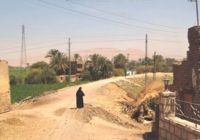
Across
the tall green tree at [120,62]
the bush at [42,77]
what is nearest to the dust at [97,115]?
the bush at [42,77]

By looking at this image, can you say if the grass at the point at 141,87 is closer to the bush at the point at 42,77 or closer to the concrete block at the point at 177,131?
the concrete block at the point at 177,131

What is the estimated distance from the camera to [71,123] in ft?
74.6

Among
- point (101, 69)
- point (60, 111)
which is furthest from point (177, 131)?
point (101, 69)

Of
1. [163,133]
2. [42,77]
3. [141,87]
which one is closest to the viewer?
[163,133]

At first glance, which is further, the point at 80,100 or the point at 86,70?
the point at 86,70

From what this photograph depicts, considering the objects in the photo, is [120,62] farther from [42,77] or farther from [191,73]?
[191,73]

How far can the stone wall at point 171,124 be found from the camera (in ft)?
39.2

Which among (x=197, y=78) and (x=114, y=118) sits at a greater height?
(x=197, y=78)

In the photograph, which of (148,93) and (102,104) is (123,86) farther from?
(102,104)

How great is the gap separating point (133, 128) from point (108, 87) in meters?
15.0

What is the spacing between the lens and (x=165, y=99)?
14.0m

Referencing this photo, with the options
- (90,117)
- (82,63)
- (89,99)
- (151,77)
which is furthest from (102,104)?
(82,63)

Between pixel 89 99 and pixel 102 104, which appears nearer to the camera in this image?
pixel 102 104

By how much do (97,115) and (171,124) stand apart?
12736mm
